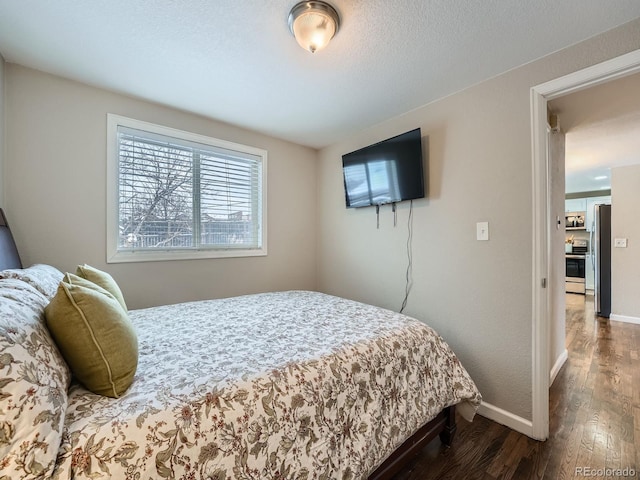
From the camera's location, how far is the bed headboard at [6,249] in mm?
1500

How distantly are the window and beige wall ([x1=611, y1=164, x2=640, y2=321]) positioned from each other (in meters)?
5.09

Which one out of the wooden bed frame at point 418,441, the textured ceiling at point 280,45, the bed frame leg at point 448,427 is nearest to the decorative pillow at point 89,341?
the wooden bed frame at point 418,441

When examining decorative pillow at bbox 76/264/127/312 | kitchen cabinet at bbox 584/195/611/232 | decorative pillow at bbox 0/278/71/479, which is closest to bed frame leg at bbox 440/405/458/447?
decorative pillow at bbox 0/278/71/479

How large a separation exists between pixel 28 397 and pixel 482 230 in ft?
7.74

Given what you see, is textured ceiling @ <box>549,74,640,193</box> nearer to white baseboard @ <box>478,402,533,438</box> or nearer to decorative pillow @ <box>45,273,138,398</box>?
white baseboard @ <box>478,402,533,438</box>

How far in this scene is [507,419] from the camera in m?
1.85

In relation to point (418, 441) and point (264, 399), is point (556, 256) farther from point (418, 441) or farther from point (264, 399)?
point (264, 399)

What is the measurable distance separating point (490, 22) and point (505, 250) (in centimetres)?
135

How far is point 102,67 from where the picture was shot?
1841 mm

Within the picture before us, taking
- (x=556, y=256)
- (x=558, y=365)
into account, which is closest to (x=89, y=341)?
(x=556, y=256)

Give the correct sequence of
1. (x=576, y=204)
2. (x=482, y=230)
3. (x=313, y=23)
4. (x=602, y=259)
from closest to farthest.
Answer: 1. (x=313, y=23)
2. (x=482, y=230)
3. (x=602, y=259)
4. (x=576, y=204)

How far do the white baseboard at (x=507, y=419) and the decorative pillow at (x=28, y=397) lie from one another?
2351 millimetres

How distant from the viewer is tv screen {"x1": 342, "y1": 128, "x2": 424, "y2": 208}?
2295mm

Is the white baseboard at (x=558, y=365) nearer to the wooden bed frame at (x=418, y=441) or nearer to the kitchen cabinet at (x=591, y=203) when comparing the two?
the wooden bed frame at (x=418, y=441)
